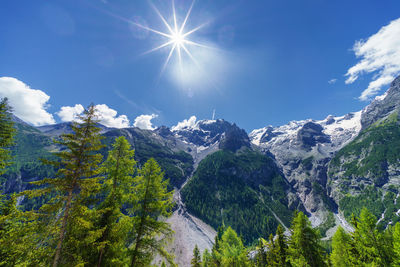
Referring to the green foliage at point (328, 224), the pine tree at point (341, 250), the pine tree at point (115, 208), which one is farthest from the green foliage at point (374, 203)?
the pine tree at point (115, 208)

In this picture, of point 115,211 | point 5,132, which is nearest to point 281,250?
point 115,211

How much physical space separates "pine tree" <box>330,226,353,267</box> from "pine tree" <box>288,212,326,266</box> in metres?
6.65

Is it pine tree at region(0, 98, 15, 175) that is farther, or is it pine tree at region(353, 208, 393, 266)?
pine tree at region(353, 208, 393, 266)

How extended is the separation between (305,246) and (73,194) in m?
26.4

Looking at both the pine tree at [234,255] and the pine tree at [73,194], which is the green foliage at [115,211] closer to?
the pine tree at [73,194]

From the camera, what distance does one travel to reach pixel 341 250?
26859mm

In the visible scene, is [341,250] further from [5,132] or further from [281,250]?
[5,132]

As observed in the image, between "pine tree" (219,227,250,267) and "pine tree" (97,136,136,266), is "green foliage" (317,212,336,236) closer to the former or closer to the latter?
"pine tree" (219,227,250,267)

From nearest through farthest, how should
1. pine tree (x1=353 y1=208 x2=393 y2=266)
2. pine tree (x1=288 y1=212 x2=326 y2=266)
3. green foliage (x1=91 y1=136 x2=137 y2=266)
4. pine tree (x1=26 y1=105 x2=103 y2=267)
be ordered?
pine tree (x1=26 y1=105 x2=103 y2=267), green foliage (x1=91 y1=136 x2=137 y2=266), pine tree (x1=353 y1=208 x2=393 y2=266), pine tree (x1=288 y1=212 x2=326 y2=266)

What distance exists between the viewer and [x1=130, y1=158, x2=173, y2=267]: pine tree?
14.0 metres

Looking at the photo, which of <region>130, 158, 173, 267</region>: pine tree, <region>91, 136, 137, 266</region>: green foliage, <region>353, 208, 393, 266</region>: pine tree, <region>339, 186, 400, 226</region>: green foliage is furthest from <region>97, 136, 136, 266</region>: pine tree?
<region>339, 186, 400, 226</region>: green foliage

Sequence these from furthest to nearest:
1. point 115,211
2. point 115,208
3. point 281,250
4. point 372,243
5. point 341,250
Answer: point 281,250 < point 341,250 < point 372,243 < point 115,208 < point 115,211

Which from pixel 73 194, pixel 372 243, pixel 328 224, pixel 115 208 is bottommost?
pixel 328 224

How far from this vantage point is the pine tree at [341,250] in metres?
25.5
